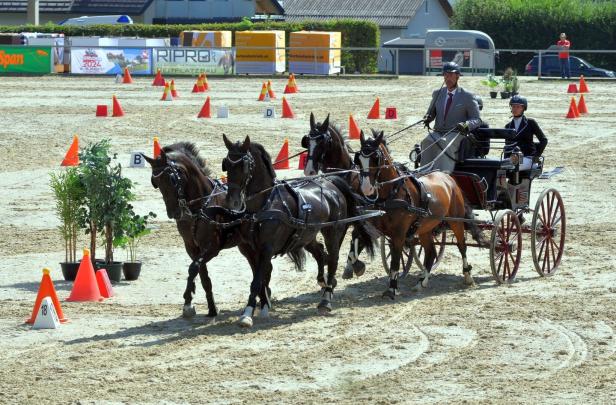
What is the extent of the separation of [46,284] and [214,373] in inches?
94.9

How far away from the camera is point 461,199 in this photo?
13.8 metres

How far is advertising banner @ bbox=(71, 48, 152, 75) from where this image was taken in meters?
44.7

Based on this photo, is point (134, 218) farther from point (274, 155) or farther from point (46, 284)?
point (274, 155)

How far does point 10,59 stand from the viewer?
4469 cm

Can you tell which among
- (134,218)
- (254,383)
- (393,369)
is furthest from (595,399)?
(134,218)

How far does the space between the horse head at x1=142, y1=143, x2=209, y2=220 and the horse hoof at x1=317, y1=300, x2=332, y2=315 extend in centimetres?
163

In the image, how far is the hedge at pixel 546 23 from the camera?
59.6m

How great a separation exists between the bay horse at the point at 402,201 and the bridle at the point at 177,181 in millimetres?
2108

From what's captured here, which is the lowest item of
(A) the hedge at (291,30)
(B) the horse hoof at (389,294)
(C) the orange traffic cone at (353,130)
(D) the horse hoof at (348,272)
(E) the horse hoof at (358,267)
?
(B) the horse hoof at (389,294)

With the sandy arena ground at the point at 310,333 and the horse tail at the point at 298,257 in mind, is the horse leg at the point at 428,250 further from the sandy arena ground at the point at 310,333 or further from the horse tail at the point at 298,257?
the horse tail at the point at 298,257

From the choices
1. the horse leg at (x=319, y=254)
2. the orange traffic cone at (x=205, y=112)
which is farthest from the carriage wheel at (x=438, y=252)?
the orange traffic cone at (x=205, y=112)

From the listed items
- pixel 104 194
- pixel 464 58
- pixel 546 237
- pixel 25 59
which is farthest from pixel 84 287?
pixel 464 58

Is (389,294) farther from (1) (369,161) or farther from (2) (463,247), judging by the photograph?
(2) (463,247)

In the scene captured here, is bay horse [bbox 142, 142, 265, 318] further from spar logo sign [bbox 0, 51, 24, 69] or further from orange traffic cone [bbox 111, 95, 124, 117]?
spar logo sign [bbox 0, 51, 24, 69]
